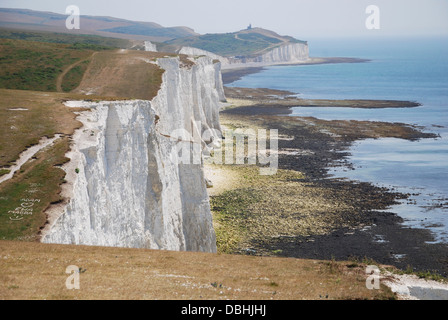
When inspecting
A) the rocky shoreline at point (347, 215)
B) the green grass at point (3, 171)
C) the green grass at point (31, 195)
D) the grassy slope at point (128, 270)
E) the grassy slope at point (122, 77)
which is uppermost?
the grassy slope at point (122, 77)

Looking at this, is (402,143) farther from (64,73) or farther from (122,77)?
(64,73)

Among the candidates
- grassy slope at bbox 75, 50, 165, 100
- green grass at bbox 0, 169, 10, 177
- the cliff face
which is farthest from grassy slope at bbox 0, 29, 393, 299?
grassy slope at bbox 75, 50, 165, 100

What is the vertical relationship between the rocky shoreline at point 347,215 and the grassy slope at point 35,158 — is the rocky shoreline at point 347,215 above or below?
below

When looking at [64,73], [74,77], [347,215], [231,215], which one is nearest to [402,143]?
[347,215]

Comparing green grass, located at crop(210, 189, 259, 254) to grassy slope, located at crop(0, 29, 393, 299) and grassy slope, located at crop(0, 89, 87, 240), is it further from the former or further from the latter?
grassy slope, located at crop(0, 29, 393, 299)

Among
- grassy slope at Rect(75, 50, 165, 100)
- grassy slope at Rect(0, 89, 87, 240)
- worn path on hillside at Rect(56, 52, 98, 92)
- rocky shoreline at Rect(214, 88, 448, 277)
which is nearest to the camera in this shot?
grassy slope at Rect(0, 89, 87, 240)

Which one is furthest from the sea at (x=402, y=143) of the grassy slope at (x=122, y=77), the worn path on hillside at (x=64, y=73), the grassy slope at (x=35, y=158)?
the worn path on hillside at (x=64, y=73)
